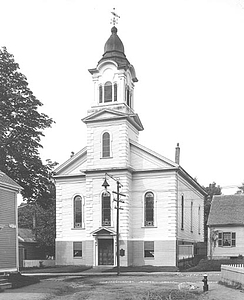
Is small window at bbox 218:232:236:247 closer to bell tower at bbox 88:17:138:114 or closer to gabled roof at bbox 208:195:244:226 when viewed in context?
gabled roof at bbox 208:195:244:226

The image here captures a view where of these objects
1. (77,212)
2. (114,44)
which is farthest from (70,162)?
(114,44)

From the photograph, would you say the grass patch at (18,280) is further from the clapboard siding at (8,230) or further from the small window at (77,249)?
the small window at (77,249)

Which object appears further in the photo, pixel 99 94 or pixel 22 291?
pixel 99 94

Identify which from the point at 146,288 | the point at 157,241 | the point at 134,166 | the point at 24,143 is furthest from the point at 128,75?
the point at 146,288

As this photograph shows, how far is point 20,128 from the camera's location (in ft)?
141

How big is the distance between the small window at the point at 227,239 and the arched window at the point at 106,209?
37.3ft

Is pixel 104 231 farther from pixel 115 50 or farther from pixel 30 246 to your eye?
pixel 115 50

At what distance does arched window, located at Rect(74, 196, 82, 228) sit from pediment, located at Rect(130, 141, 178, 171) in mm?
5941

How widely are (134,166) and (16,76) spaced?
12.8 metres

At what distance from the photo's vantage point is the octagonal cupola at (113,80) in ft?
149

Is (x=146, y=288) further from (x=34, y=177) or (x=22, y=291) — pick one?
(x=34, y=177)

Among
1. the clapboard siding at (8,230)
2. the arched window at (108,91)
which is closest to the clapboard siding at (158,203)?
the arched window at (108,91)

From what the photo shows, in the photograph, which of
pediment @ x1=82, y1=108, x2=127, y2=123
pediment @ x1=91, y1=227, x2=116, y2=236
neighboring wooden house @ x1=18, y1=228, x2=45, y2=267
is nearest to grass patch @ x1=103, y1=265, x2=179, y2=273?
pediment @ x1=91, y1=227, x2=116, y2=236

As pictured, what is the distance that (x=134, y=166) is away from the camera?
4406cm
